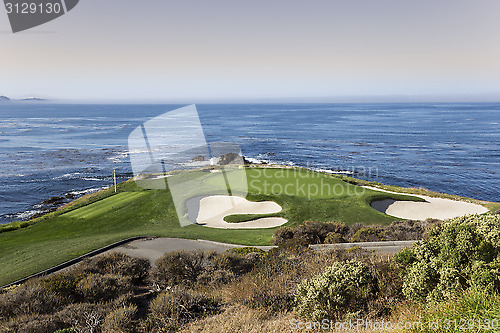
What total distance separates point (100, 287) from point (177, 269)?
8.95 feet

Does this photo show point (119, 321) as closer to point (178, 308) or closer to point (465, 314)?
point (178, 308)

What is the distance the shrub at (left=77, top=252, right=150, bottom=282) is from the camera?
11.1 meters

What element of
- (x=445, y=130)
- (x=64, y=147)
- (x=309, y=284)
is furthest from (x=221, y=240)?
(x=445, y=130)

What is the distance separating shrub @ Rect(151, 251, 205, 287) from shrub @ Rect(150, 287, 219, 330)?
2364 millimetres

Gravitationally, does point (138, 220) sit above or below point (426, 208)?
above

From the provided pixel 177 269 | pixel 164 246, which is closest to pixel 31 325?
pixel 177 269

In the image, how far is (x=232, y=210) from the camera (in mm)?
24609

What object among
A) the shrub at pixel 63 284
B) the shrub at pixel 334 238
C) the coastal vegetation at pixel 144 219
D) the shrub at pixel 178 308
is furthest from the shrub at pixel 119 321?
the shrub at pixel 334 238

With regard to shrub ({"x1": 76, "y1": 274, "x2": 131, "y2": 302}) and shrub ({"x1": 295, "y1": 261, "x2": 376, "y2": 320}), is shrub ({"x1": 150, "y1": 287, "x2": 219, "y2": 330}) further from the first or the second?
shrub ({"x1": 295, "y1": 261, "x2": 376, "y2": 320})

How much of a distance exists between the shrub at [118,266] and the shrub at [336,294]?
6.57 metres

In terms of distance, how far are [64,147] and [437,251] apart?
7956 cm

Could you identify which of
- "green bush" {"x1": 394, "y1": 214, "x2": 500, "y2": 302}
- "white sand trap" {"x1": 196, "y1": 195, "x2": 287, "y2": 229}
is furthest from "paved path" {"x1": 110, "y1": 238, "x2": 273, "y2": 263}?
"green bush" {"x1": 394, "y1": 214, "x2": 500, "y2": 302}

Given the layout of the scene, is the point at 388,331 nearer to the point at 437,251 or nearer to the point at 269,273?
the point at 437,251

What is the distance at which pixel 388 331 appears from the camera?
573cm
